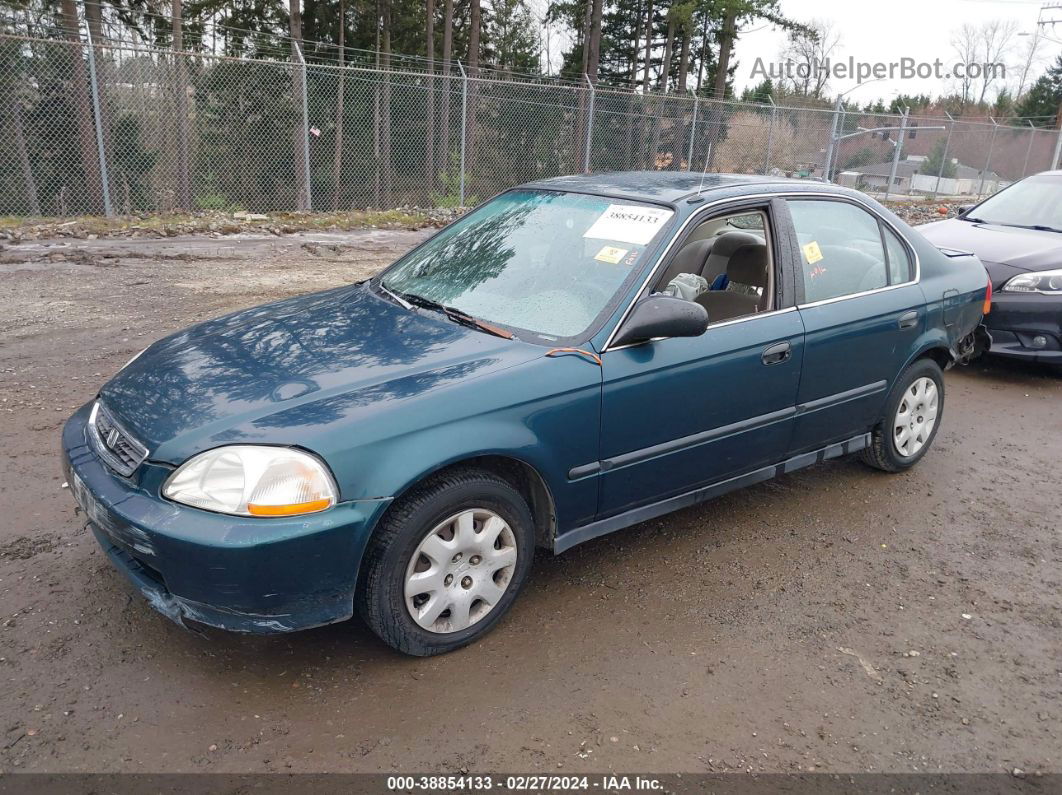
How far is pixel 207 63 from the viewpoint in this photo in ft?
44.7

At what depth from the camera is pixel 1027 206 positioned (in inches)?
305

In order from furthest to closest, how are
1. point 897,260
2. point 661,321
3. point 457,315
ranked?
point 897,260
point 457,315
point 661,321

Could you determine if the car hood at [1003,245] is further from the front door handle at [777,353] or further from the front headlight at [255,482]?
the front headlight at [255,482]

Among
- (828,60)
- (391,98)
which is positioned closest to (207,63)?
(391,98)

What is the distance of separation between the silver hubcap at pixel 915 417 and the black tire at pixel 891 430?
0.03m

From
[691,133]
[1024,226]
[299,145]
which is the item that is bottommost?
[1024,226]

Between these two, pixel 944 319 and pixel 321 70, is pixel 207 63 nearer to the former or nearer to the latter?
pixel 321 70

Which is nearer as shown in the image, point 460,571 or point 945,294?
point 460,571

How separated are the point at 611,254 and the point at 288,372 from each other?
143 centimetres

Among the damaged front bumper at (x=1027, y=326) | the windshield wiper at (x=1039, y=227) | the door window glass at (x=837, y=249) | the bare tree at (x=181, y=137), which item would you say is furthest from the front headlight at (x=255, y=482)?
the bare tree at (x=181, y=137)

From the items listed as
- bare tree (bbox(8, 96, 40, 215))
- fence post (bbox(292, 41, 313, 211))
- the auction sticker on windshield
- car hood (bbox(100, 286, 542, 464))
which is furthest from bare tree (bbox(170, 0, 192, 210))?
the auction sticker on windshield

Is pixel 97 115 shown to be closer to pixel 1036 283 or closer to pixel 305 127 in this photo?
pixel 305 127

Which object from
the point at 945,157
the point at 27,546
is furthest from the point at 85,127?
the point at 945,157

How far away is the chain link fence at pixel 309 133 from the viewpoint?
1273 centimetres
